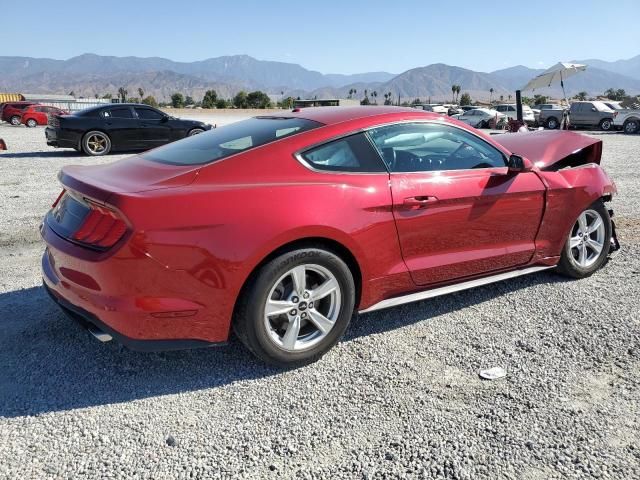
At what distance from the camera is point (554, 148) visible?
4582 millimetres

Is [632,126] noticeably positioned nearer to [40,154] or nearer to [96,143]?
[96,143]

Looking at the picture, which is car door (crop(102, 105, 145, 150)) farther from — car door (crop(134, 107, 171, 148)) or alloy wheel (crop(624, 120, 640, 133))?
alloy wheel (crop(624, 120, 640, 133))

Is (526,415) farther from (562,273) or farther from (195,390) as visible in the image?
(562,273)

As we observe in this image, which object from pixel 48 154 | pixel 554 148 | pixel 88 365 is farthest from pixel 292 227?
pixel 48 154

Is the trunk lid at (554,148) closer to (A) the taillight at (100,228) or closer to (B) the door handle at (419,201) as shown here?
(B) the door handle at (419,201)

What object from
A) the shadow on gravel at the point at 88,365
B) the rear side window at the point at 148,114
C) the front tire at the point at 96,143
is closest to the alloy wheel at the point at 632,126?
the rear side window at the point at 148,114

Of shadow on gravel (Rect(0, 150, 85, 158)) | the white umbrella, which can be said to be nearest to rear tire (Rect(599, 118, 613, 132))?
the white umbrella

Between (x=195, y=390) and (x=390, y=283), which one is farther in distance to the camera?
(x=390, y=283)

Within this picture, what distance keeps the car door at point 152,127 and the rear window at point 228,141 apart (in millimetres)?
11093

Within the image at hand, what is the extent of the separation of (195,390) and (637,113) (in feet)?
95.5

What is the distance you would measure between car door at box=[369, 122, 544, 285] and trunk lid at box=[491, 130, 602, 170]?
0.50 m

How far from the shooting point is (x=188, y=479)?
2.24 meters

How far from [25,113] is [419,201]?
106ft

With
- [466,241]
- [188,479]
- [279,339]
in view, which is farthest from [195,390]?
[466,241]
